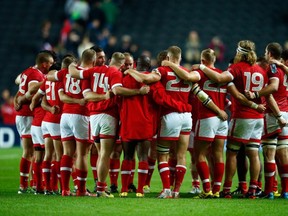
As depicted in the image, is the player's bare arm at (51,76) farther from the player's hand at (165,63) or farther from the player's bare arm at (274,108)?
the player's bare arm at (274,108)

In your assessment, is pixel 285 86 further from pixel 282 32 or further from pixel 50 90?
pixel 282 32

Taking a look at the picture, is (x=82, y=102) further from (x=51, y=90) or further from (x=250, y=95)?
(x=250, y=95)

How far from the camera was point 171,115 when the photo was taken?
13.0 metres

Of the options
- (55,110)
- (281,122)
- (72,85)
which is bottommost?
(281,122)

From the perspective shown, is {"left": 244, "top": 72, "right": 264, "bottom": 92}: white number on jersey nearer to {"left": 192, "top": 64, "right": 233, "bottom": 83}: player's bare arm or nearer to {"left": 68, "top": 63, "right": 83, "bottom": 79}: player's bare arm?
{"left": 192, "top": 64, "right": 233, "bottom": 83}: player's bare arm

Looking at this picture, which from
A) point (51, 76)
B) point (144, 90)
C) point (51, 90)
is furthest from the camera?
point (51, 90)

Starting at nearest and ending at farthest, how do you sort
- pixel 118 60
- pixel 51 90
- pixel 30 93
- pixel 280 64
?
pixel 118 60
pixel 280 64
pixel 51 90
pixel 30 93

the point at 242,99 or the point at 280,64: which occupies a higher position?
the point at 280,64

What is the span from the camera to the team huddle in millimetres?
12922

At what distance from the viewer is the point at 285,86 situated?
1366 cm

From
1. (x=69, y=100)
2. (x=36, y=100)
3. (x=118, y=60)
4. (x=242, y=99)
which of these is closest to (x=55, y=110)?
(x=69, y=100)

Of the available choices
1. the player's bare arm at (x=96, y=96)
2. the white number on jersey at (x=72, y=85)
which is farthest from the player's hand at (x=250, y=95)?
the white number on jersey at (x=72, y=85)

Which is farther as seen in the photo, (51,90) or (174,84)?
(51,90)

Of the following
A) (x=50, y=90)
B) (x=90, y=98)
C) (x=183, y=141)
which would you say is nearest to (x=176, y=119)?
(x=183, y=141)
